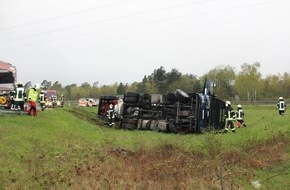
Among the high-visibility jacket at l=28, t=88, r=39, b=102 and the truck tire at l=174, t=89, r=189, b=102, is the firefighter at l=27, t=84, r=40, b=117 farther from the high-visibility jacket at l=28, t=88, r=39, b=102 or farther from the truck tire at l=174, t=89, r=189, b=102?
the truck tire at l=174, t=89, r=189, b=102

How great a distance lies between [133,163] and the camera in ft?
31.6

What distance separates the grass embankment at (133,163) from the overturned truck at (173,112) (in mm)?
5119

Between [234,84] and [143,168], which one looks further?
[234,84]

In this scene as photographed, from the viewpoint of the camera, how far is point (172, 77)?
76.4 metres

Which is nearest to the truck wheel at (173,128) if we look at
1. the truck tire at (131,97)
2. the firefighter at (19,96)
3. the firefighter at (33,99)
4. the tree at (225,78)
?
the truck tire at (131,97)

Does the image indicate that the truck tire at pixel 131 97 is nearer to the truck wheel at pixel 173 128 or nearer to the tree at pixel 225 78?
the truck wheel at pixel 173 128

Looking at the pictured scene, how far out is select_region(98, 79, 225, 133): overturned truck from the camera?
754 inches

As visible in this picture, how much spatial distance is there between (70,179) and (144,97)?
530 inches

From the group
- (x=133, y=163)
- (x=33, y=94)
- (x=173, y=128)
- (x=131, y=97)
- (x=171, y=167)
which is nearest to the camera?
(x=171, y=167)

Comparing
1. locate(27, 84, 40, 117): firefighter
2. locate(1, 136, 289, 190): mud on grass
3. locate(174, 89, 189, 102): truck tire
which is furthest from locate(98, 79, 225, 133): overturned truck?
locate(1, 136, 289, 190): mud on grass

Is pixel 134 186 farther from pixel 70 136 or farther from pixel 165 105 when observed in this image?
pixel 165 105

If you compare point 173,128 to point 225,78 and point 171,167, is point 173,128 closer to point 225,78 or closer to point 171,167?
point 171,167

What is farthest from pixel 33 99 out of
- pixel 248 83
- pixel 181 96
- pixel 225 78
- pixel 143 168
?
pixel 225 78

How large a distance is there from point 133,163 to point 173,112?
10.2 meters
